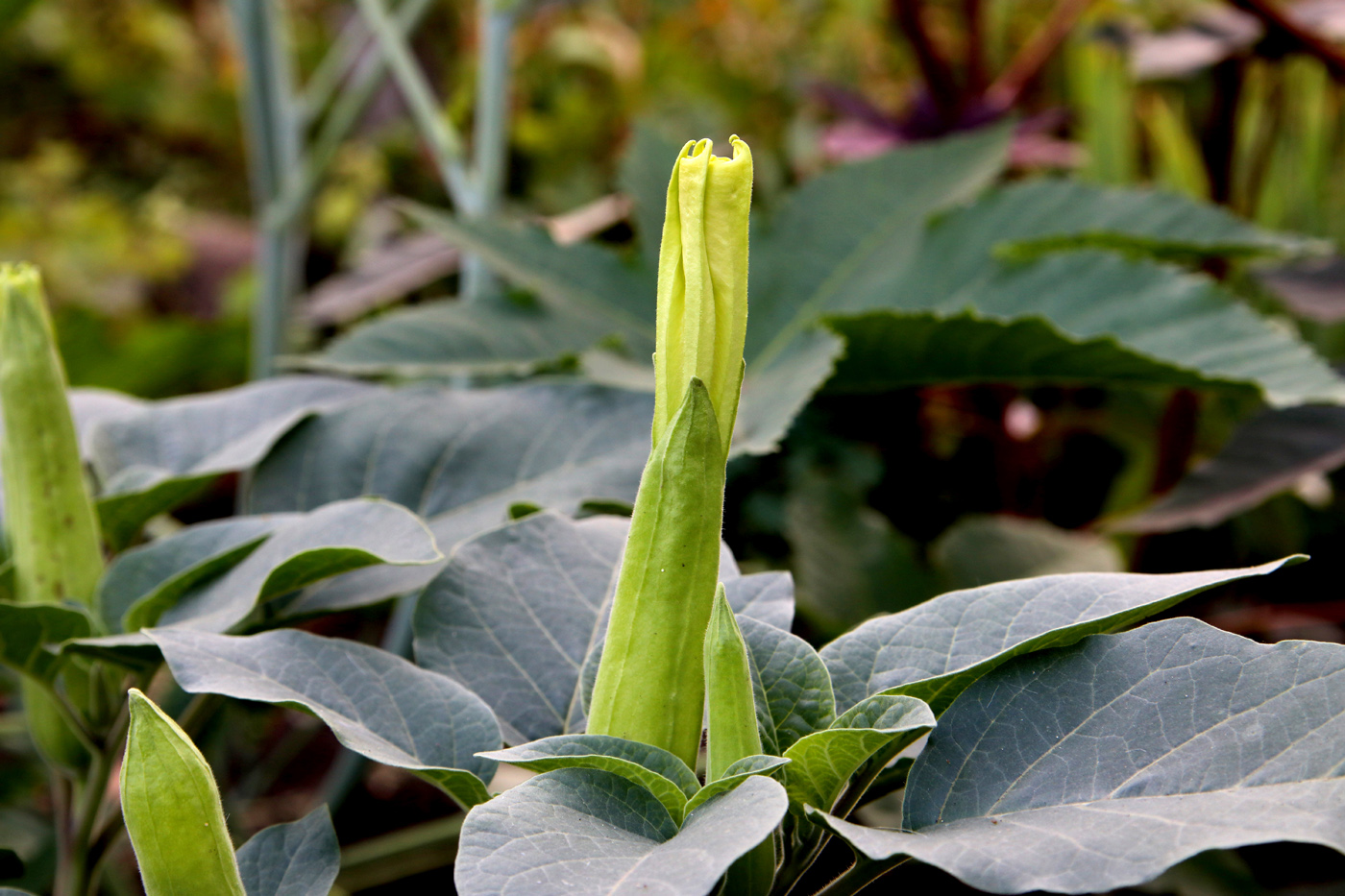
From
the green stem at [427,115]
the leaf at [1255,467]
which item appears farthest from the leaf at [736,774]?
the green stem at [427,115]

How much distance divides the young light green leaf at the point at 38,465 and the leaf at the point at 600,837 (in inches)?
7.9

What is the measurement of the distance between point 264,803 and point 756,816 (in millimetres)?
725

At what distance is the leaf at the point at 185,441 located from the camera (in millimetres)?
382

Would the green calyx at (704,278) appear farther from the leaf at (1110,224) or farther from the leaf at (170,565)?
the leaf at (1110,224)

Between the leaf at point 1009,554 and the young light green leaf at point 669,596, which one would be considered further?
the leaf at point 1009,554

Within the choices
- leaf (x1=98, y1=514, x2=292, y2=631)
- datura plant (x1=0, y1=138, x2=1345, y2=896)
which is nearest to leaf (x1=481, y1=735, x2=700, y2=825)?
datura plant (x1=0, y1=138, x2=1345, y2=896)

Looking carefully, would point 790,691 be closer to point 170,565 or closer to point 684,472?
point 684,472

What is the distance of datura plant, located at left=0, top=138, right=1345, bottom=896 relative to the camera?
0.69 ft

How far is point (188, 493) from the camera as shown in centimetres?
39

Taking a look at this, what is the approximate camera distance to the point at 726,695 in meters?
0.24

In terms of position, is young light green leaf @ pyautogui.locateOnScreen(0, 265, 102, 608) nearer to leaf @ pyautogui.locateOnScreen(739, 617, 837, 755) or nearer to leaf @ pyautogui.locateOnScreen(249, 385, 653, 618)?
leaf @ pyautogui.locateOnScreen(249, 385, 653, 618)

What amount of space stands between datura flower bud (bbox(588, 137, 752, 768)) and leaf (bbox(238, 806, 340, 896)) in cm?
8

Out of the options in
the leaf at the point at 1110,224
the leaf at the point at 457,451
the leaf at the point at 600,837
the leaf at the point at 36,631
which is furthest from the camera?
the leaf at the point at 1110,224

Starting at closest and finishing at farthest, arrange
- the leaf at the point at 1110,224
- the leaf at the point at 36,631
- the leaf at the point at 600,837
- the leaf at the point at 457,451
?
the leaf at the point at 600,837
the leaf at the point at 36,631
the leaf at the point at 457,451
the leaf at the point at 1110,224
